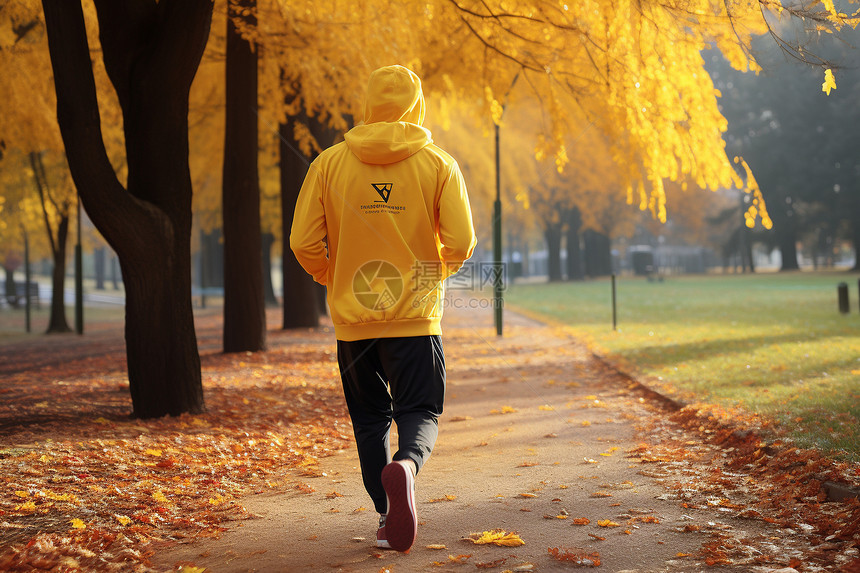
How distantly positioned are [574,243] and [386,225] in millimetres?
52183

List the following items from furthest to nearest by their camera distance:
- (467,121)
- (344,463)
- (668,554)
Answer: (467,121) → (344,463) → (668,554)

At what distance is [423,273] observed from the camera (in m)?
3.78

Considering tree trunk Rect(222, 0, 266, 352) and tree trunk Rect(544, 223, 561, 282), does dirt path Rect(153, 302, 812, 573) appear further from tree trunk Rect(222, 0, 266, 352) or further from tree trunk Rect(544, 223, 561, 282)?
tree trunk Rect(544, 223, 561, 282)

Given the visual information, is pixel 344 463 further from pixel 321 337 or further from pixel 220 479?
pixel 321 337

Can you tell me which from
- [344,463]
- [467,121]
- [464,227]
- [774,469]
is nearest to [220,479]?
[344,463]

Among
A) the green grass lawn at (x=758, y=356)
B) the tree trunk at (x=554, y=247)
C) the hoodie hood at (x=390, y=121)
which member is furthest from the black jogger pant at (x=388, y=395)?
the tree trunk at (x=554, y=247)

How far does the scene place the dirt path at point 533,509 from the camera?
373cm

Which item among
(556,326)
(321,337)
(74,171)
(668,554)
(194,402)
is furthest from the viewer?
(556,326)

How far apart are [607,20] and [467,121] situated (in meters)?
22.7

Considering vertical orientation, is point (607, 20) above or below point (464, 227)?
above

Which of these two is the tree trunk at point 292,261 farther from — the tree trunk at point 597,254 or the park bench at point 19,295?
the tree trunk at point 597,254

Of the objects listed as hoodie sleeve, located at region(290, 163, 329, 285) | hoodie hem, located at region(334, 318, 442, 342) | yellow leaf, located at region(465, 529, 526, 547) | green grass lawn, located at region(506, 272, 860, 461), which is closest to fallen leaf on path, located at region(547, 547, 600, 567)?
yellow leaf, located at region(465, 529, 526, 547)

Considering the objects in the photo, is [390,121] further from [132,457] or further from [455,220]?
[132,457]

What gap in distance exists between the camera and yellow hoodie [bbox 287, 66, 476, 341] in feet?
→ 12.2
